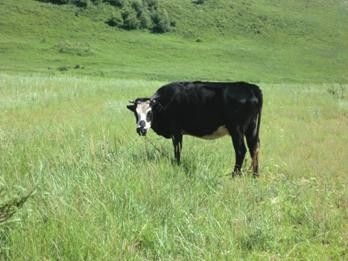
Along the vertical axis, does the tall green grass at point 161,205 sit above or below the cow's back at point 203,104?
below

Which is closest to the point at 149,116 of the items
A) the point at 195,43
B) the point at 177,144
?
the point at 177,144

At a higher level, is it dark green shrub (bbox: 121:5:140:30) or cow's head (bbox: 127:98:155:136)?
cow's head (bbox: 127:98:155:136)

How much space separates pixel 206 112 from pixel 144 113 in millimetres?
1131

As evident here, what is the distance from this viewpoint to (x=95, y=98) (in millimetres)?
20562

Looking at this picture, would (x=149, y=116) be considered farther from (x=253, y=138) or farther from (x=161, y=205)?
(x=161, y=205)

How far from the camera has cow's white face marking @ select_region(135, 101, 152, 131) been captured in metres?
9.01

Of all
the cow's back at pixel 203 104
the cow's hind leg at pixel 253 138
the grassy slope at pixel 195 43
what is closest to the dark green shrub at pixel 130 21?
the grassy slope at pixel 195 43

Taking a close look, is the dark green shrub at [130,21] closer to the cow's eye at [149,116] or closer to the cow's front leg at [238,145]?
the cow's eye at [149,116]

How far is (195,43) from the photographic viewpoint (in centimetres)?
7419

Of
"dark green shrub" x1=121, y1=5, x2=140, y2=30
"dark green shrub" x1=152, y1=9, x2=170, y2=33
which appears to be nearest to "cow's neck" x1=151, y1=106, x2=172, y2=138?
"dark green shrub" x1=121, y1=5, x2=140, y2=30

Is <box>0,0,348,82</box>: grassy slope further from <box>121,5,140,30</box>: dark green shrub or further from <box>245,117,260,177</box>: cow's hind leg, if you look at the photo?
<box>245,117,260,177</box>: cow's hind leg

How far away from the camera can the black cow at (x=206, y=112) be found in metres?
8.96

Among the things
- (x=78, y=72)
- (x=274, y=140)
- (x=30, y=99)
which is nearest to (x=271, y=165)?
(x=274, y=140)

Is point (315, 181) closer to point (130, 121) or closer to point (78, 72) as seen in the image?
point (130, 121)
